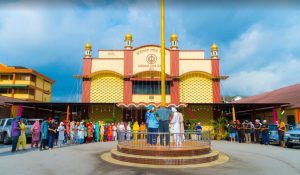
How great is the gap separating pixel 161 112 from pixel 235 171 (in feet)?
13.5

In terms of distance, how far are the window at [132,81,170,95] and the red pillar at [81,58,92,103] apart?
4.53m

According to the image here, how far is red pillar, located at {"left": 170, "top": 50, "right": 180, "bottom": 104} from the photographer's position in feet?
Answer: 85.7

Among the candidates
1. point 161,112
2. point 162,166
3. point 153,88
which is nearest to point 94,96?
point 153,88

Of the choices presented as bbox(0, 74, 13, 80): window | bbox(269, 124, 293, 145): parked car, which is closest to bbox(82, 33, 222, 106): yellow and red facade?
bbox(269, 124, 293, 145): parked car

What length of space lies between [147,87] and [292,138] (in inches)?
563

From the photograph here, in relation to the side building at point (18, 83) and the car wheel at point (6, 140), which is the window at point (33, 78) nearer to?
the side building at point (18, 83)

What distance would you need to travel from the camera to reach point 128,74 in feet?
87.0

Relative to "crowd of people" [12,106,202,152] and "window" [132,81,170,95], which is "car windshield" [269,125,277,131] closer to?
"crowd of people" [12,106,202,152]

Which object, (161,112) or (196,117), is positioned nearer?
(161,112)

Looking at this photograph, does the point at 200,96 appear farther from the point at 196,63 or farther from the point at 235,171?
A: the point at 235,171

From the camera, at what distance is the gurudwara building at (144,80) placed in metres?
26.0

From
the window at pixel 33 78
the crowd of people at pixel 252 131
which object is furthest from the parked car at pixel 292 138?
the window at pixel 33 78

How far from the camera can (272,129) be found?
18.5 meters

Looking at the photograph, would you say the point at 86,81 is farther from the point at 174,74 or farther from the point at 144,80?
the point at 174,74
